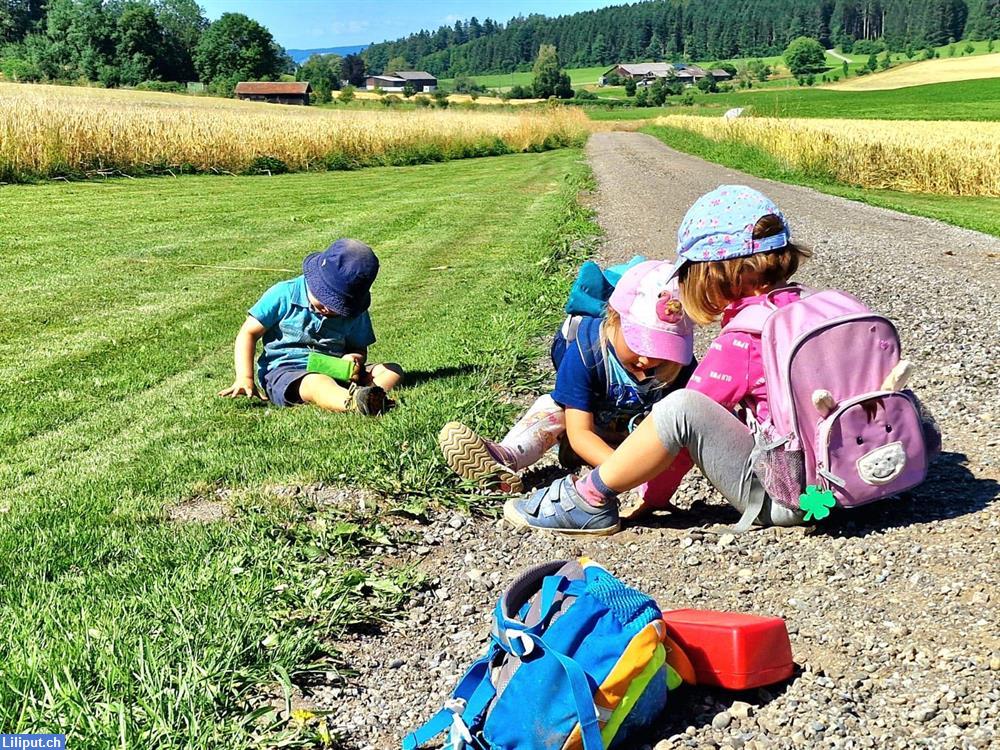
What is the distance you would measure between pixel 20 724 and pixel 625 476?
6.48ft

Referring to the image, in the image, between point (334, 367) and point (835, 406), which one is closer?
point (835, 406)

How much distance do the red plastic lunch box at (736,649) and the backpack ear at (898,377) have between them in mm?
957

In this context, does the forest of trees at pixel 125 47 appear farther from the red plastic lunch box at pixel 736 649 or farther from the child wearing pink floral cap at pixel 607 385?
the red plastic lunch box at pixel 736 649

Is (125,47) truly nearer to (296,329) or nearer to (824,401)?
(296,329)

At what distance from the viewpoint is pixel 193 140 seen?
68.3ft

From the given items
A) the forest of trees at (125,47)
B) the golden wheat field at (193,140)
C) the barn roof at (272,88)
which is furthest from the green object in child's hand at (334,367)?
the barn roof at (272,88)

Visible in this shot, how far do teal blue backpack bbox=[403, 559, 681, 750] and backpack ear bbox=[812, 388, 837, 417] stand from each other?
0.99 metres

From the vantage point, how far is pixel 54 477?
14.1 ft

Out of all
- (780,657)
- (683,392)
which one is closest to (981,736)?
(780,657)

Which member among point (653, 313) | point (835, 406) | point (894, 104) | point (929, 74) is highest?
point (929, 74)

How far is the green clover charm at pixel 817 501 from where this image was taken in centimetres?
313

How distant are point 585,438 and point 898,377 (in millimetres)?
1241

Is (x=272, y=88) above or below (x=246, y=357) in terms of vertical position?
above

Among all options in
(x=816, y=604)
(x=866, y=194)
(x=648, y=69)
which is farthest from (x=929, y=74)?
(x=816, y=604)
